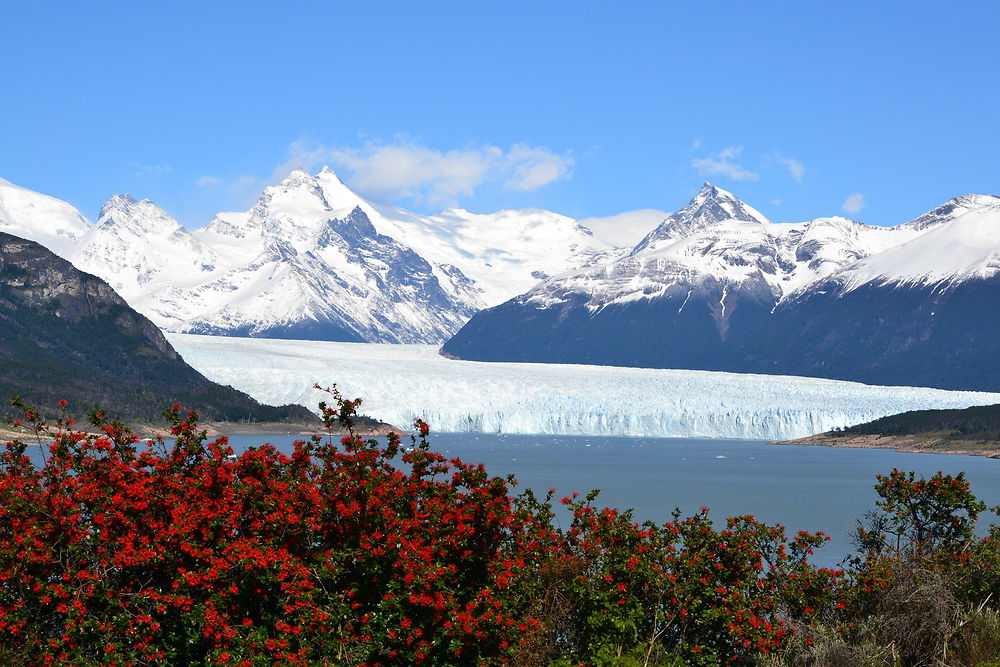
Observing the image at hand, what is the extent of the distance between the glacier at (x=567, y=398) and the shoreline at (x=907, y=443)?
2744 mm

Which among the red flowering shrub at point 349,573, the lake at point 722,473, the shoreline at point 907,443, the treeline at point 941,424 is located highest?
the treeline at point 941,424

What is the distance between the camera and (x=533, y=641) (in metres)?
20.3

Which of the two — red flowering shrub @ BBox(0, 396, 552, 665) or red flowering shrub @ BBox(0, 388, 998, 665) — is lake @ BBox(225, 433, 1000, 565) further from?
red flowering shrub @ BBox(0, 396, 552, 665)

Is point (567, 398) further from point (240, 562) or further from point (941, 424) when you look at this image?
point (240, 562)

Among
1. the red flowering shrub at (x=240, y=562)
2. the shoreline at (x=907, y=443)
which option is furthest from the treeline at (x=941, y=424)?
the red flowering shrub at (x=240, y=562)

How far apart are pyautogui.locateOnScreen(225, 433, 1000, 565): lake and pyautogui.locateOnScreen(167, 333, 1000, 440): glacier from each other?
3784mm

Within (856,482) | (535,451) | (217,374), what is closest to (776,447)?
(535,451)

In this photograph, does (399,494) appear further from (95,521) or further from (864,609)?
(864,609)

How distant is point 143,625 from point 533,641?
21.7 ft

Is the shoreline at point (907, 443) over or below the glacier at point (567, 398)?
below

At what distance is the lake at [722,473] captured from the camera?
253 ft

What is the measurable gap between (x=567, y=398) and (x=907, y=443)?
5477 centimetres

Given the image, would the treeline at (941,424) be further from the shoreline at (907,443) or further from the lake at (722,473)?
the lake at (722,473)

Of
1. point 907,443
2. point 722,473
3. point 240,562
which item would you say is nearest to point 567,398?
point 722,473
